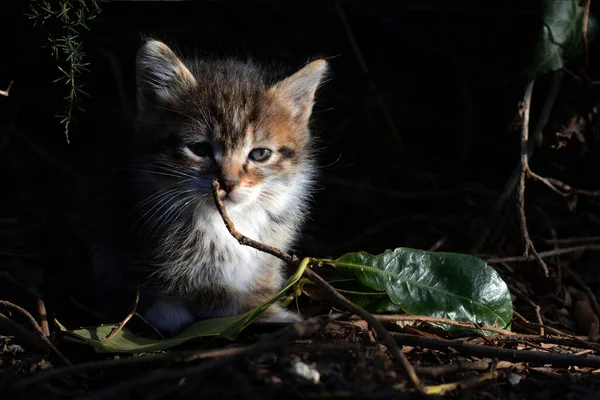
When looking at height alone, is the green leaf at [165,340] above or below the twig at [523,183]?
below

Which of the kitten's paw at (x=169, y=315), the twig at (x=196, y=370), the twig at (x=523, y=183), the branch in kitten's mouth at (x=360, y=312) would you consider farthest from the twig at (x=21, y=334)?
the twig at (x=523, y=183)

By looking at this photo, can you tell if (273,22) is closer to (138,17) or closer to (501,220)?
(138,17)

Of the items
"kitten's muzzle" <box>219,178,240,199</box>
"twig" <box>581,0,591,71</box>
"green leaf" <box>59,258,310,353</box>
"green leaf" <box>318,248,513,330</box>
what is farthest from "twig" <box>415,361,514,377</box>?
"twig" <box>581,0,591,71</box>

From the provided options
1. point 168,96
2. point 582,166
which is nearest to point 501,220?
point 582,166

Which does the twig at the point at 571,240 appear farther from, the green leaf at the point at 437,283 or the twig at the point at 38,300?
the twig at the point at 38,300

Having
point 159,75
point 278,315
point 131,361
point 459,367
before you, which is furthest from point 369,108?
point 131,361

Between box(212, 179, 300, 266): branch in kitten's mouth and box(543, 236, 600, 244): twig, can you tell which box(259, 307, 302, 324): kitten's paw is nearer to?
box(212, 179, 300, 266): branch in kitten's mouth

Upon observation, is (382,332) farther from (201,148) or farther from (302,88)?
(302,88)
